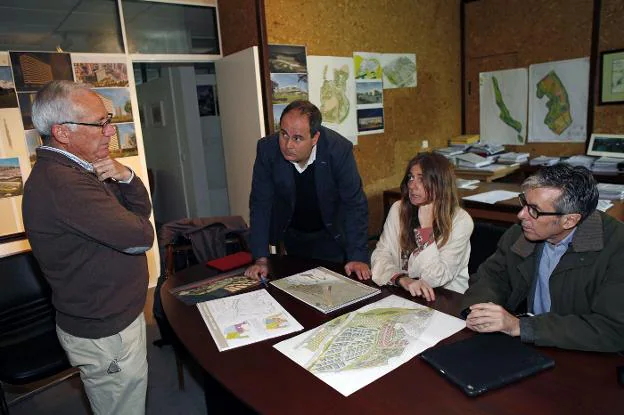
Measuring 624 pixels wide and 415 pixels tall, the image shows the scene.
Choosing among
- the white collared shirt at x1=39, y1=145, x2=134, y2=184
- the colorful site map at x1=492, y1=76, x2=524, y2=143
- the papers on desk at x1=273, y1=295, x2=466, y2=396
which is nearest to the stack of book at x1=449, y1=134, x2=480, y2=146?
the colorful site map at x1=492, y1=76, x2=524, y2=143

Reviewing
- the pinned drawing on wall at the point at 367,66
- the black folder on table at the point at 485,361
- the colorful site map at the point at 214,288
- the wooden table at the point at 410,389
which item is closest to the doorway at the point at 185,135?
the pinned drawing on wall at the point at 367,66

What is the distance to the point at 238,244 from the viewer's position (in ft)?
8.55

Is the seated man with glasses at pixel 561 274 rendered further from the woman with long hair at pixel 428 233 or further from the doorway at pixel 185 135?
the doorway at pixel 185 135

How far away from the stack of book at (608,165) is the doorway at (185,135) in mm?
3947

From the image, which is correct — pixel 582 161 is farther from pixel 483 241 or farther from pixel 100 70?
pixel 100 70

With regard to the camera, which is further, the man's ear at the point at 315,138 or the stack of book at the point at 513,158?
the stack of book at the point at 513,158

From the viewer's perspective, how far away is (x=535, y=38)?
4.38 m

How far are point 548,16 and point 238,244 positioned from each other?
3.86m

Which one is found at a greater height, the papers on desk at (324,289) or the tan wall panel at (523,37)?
the tan wall panel at (523,37)

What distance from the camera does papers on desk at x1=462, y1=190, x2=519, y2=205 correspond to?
3.07m

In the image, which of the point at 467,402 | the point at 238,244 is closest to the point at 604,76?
the point at 238,244

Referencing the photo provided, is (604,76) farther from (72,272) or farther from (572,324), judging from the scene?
(72,272)

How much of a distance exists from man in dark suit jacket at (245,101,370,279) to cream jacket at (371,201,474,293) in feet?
0.43

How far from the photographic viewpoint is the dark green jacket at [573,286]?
1128mm
